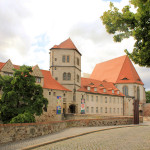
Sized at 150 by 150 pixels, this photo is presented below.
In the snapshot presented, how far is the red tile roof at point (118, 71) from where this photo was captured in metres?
58.4

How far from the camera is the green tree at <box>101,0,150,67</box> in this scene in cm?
1304

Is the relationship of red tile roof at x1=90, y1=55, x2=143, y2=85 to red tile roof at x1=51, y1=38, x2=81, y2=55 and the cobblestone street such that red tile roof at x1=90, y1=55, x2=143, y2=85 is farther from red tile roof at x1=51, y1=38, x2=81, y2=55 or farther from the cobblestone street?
the cobblestone street

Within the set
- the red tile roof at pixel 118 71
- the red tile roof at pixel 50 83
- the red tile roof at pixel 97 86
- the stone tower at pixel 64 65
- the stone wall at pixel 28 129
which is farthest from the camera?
the red tile roof at pixel 118 71

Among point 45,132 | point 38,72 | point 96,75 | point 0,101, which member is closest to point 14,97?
point 0,101

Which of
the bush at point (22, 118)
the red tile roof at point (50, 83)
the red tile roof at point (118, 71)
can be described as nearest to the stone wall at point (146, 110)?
the red tile roof at point (118, 71)

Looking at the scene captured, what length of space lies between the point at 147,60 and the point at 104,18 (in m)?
4.60

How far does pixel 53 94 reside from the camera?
35.2 meters

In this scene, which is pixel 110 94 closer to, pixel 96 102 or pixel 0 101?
pixel 96 102

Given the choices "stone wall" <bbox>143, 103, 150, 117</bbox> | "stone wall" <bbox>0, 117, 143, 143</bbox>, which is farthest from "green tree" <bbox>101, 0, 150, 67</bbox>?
"stone wall" <bbox>143, 103, 150, 117</bbox>

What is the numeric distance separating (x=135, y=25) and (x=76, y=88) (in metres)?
27.8

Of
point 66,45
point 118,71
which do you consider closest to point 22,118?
point 66,45

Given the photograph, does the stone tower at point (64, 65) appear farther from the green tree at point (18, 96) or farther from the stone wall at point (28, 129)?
the stone wall at point (28, 129)

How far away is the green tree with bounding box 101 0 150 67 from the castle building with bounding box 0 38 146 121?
757 inches

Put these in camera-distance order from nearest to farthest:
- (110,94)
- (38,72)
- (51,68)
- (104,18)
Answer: (104,18)
(38,72)
(51,68)
(110,94)
